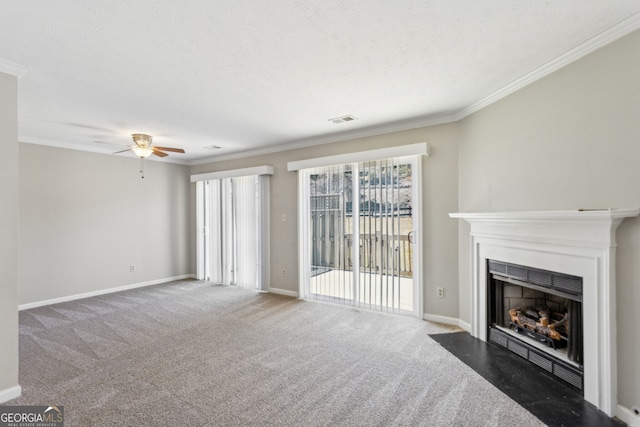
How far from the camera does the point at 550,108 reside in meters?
2.45

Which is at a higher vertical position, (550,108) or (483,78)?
(483,78)

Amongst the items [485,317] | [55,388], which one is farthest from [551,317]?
[55,388]

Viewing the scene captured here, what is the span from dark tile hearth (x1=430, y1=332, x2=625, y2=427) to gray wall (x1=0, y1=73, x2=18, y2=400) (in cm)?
371

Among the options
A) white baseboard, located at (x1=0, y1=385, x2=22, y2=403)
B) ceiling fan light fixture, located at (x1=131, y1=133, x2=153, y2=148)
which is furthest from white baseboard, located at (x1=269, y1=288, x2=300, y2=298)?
white baseboard, located at (x1=0, y1=385, x2=22, y2=403)

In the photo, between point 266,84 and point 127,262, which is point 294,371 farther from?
point 127,262

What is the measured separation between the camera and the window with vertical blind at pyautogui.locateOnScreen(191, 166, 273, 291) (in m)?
5.23

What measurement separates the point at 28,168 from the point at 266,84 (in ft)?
13.7

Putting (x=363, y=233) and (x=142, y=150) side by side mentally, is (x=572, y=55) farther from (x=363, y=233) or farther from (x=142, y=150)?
(x=142, y=150)

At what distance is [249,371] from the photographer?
259 centimetres

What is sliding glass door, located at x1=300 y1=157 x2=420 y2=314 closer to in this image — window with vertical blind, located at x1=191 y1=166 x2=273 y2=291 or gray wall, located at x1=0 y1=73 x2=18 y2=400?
window with vertical blind, located at x1=191 y1=166 x2=273 y2=291

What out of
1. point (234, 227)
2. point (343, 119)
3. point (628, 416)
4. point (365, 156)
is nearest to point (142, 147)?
point (234, 227)

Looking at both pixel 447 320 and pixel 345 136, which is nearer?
pixel 447 320

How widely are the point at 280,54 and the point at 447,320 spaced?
343 centimetres

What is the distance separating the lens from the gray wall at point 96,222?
4.42 metres
